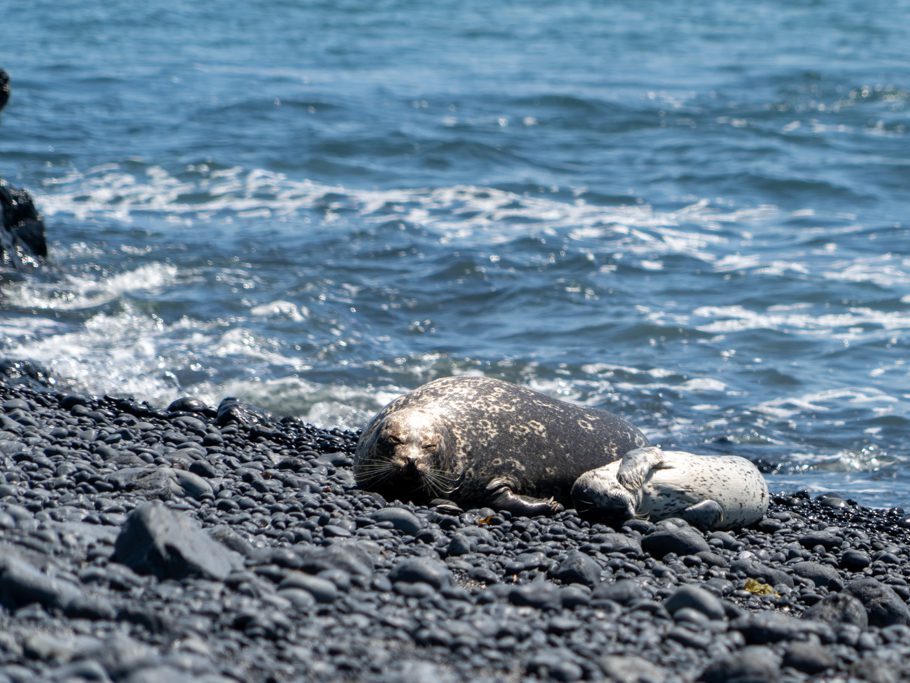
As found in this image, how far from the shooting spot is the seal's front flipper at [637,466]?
20.9 feet

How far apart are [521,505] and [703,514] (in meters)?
0.95

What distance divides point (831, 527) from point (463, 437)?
2102 mm

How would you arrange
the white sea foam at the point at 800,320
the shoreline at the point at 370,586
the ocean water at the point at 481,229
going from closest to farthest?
the shoreline at the point at 370,586, the ocean water at the point at 481,229, the white sea foam at the point at 800,320

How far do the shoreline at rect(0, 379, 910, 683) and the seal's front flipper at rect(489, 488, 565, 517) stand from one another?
0.08 metres

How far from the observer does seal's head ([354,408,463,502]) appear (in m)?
6.24

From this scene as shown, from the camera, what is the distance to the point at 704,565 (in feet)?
18.3

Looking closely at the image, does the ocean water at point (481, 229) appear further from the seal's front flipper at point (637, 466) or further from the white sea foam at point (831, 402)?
the seal's front flipper at point (637, 466)

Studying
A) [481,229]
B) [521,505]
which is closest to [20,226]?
[481,229]

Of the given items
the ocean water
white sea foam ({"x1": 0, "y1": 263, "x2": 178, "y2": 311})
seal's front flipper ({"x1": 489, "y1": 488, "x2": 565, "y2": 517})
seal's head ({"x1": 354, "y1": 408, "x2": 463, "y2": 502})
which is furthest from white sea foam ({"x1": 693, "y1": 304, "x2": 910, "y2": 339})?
seal's head ({"x1": 354, "y1": 408, "x2": 463, "y2": 502})

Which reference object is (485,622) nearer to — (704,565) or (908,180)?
(704,565)

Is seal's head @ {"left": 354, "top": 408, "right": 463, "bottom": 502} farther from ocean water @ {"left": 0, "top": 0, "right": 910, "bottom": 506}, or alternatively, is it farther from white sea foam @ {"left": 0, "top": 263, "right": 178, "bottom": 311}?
white sea foam @ {"left": 0, "top": 263, "right": 178, "bottom": 311}

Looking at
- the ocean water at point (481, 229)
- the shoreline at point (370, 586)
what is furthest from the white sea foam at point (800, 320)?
the shoreline at point (370, 586)

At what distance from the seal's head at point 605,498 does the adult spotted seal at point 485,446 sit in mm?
167

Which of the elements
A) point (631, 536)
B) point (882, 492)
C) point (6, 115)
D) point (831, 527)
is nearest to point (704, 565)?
point (631, 536)
